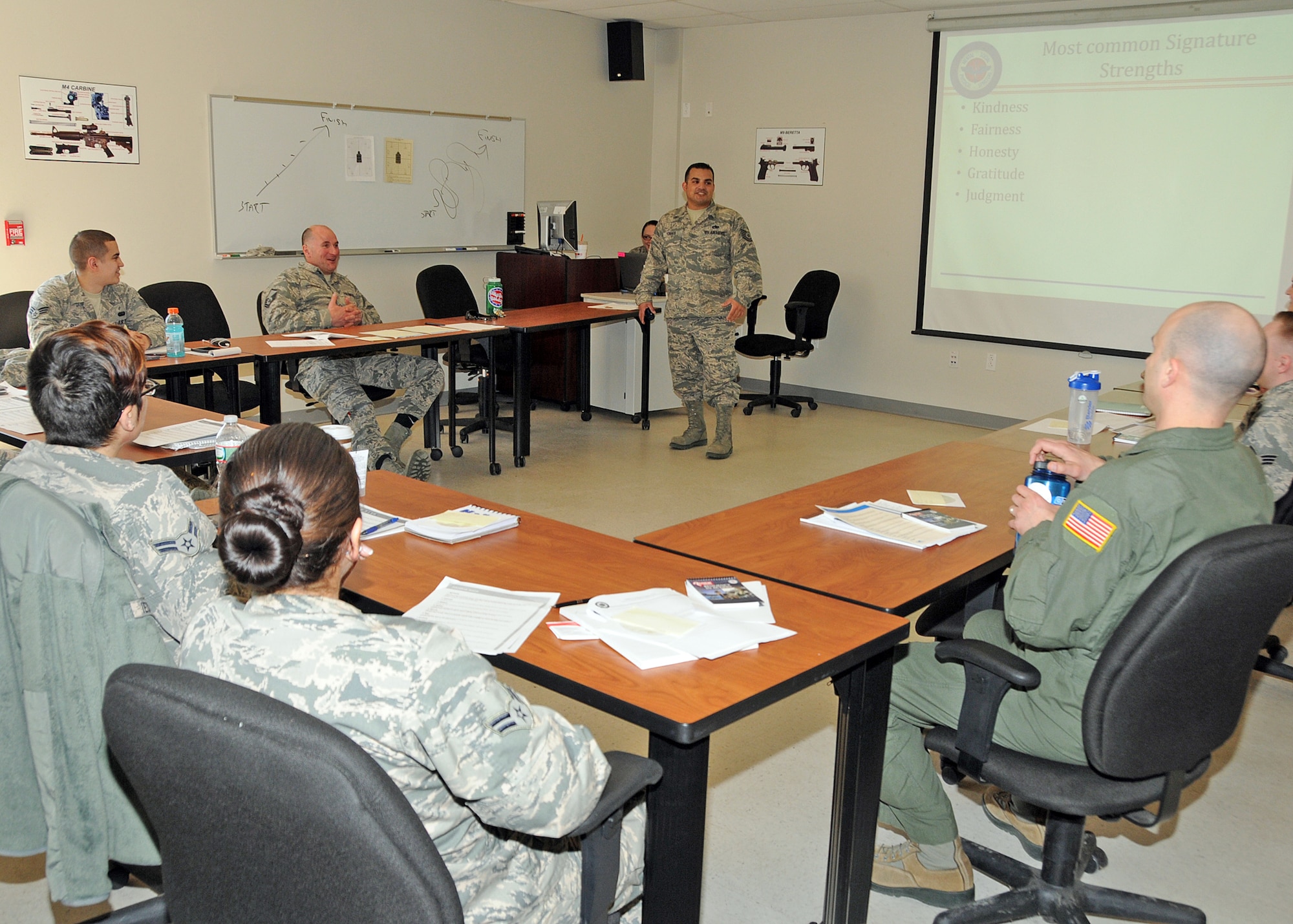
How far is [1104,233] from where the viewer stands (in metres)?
6.77

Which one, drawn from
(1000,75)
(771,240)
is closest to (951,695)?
(1000,75)

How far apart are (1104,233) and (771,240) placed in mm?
2454

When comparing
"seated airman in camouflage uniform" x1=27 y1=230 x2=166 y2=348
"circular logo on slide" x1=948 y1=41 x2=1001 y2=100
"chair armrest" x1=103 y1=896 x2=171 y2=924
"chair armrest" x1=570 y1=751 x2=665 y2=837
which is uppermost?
"circular logo on slide" x1=948 y1=41 x2=1001 y2=100

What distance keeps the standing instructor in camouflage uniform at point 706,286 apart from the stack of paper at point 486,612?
14.2 ft

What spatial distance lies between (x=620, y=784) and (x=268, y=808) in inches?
20.4

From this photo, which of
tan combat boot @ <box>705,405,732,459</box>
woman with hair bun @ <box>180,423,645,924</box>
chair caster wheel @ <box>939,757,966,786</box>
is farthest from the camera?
tan combat boot @ <box>705,405,732,459</box>

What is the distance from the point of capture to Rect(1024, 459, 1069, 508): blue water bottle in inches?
87.9

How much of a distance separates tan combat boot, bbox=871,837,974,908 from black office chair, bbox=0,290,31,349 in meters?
4.42

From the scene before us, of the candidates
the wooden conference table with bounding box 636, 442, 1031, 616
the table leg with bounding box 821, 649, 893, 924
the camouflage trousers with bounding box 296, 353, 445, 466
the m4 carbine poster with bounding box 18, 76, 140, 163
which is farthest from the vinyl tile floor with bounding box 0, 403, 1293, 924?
the m4 carbine poster with bounding box 18, 76, 140, 163

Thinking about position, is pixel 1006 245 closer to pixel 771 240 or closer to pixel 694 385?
pixel 771 240

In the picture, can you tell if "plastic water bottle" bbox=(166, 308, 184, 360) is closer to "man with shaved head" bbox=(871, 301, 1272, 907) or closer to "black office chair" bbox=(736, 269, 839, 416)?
"man with shaved head" bbox=(871, 301, 1272, 907)

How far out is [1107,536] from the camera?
180cm

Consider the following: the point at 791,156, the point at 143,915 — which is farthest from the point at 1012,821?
the point at 791,156

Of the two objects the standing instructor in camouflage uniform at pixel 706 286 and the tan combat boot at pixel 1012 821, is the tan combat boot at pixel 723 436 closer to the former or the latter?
the standing instructor in camouflage uniform at pixel 706 286
